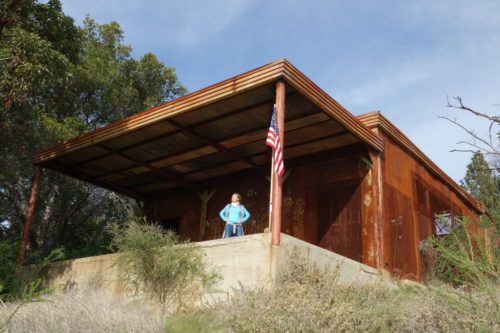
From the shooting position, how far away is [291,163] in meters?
14.5

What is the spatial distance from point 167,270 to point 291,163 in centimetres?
662

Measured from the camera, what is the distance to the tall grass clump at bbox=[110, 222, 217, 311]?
877 centimetres

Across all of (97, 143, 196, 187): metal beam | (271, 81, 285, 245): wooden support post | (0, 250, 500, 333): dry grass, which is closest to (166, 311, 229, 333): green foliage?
(0, 250, 500, 333): dry grass

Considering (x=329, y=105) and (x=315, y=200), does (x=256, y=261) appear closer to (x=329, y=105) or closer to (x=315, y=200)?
(x=329, y=105)

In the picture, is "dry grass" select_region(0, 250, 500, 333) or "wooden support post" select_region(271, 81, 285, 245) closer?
"dry grass" select_region(0, 250, 500, 333)

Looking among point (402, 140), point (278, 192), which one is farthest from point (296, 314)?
point (402, 140)

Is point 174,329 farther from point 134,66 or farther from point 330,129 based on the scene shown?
point 134,66

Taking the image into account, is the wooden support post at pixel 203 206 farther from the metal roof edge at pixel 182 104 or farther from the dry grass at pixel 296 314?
the dry grass at pixel 296 314

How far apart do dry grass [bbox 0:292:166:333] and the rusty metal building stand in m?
4.65

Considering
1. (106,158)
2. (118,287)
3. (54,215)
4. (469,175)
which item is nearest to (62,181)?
(54,215)

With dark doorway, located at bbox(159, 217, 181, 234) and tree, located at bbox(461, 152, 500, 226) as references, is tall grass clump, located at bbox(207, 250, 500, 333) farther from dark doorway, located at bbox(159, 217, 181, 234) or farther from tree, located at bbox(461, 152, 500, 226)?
tree, located at bbox(461, 152, 500, 226)

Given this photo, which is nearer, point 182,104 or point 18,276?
point 182,104

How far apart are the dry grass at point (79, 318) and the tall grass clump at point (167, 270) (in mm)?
1440

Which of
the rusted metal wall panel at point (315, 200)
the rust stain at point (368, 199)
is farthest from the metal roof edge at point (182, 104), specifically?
the rust stain at point (368, 199)
